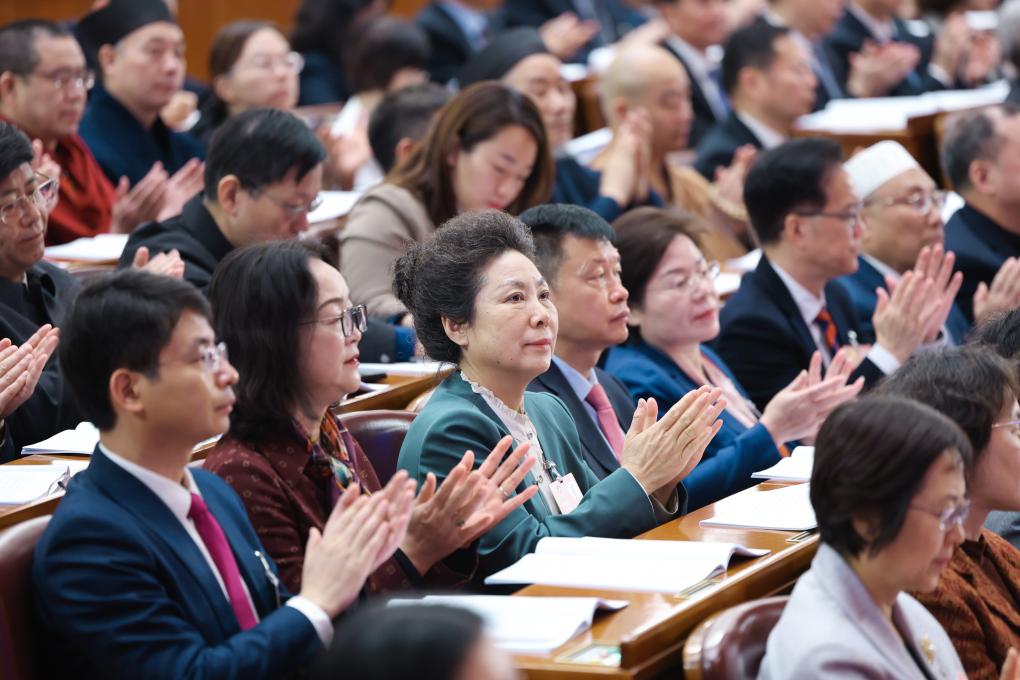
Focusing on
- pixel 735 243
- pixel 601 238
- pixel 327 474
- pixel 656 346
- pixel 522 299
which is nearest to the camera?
pixel 327 474

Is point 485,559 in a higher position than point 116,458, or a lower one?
lower

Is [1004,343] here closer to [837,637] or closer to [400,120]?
[837,637]

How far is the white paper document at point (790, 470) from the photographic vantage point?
276cm

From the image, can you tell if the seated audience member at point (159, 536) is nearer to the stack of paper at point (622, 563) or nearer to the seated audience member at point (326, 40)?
the stack of paper at point (622, 563)

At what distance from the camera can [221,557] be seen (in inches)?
76.4

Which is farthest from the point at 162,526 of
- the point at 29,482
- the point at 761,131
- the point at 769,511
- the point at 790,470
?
the point at 761,131

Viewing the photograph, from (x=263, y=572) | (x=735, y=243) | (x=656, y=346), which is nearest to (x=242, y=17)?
(x=735, y=243)

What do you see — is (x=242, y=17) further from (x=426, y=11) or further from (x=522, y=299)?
(x=522, y=299)

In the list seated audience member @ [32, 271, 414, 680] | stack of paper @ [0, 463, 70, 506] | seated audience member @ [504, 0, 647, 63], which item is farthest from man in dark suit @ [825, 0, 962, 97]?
seated audience member @ [32, 271, 414, 680]

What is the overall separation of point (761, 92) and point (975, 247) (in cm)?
162

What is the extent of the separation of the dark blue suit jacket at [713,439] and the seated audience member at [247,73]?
2382mm

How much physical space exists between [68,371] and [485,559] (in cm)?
A: 74

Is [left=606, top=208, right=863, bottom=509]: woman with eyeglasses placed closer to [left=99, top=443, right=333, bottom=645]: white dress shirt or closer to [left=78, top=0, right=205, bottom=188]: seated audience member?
[left=99, top=443, right=333, bottom=645]: white dress shirt

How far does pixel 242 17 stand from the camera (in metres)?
8.54
